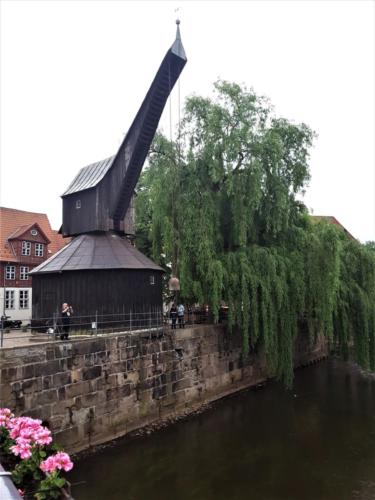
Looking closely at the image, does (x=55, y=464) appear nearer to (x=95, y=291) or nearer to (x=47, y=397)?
(x=47, y=397)

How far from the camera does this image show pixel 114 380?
12.3 metres

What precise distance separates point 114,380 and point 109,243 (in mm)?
6384

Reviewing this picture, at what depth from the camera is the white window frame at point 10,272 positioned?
27.0m

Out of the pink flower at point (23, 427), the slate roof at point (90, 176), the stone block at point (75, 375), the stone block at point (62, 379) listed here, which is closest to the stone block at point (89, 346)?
the stone block at point (75, 375)

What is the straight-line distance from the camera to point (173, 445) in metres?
12.0

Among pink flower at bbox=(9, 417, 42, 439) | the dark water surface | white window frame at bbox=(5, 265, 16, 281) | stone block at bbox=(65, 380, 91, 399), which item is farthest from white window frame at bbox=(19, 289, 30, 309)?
pink flower at bbox=(9, 417, 42, 439)

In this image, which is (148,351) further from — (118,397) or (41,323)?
(41,323)

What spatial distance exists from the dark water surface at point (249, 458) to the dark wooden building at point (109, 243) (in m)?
5.24

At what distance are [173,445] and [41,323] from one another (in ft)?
24.1

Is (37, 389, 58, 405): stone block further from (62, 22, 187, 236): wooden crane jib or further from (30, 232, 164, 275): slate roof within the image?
(62, 22, 187, 236): wooden crane jib

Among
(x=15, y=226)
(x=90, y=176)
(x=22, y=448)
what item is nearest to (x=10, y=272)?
(x=15, y=226)

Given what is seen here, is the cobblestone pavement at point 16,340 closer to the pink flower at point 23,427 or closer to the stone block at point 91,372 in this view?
the stone block at point 91,372

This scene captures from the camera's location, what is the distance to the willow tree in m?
15.9

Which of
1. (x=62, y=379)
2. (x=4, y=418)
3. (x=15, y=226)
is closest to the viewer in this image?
(x=4, y=418)
